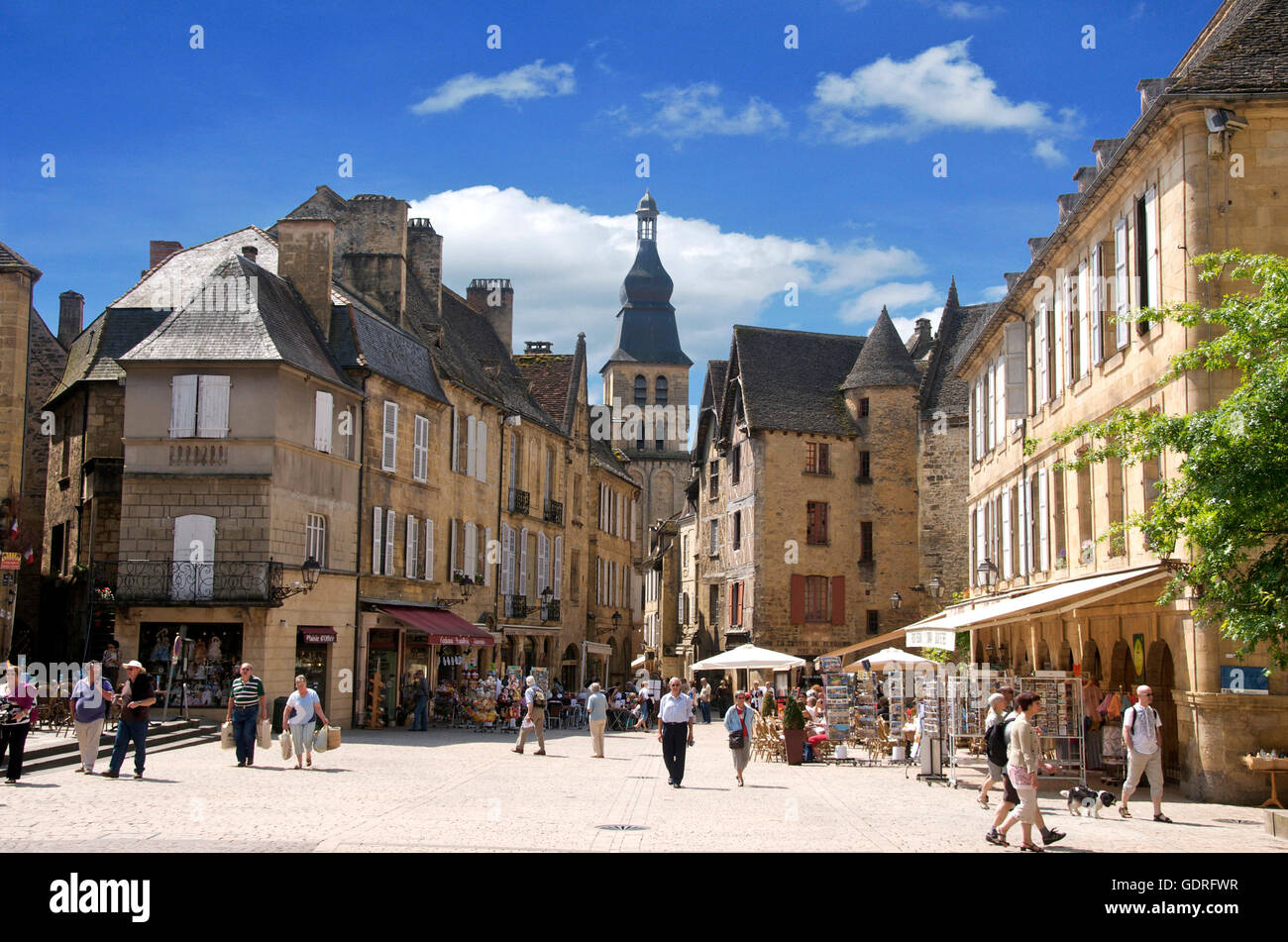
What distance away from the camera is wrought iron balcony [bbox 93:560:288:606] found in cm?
2452

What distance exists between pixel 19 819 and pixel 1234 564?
11484mm

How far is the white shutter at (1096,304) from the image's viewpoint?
19906 millimetres

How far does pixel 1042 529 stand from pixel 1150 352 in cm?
617

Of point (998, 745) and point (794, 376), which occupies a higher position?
point (794, 376)

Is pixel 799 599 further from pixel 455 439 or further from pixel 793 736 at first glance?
pixel 793 736

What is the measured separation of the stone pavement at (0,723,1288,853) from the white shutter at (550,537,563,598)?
2075 cm

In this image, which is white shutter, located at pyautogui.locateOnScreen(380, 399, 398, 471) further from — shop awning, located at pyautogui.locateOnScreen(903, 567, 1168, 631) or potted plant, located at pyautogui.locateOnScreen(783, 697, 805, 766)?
shop awning, located at pyautogui.locateOnScreen(903, 567, 1168, 631)

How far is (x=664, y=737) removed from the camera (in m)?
17.8

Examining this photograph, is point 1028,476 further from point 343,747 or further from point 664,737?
point 343,747

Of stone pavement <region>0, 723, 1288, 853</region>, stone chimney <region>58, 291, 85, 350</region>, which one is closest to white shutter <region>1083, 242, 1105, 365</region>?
stone pavement <region>0, 723, 1288, 853</region>

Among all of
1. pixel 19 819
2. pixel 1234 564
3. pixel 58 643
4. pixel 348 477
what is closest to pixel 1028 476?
pixel 1234 564

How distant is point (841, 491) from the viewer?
150ft

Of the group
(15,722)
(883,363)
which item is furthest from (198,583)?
(883,363)

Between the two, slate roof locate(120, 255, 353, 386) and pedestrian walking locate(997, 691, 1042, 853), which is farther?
slate roof locate(120, 255, 353, 386)
